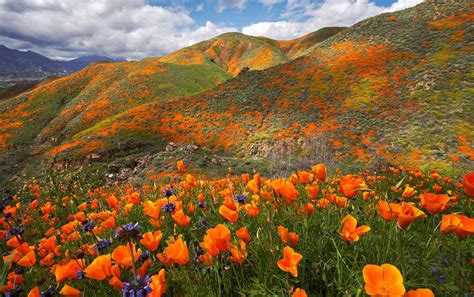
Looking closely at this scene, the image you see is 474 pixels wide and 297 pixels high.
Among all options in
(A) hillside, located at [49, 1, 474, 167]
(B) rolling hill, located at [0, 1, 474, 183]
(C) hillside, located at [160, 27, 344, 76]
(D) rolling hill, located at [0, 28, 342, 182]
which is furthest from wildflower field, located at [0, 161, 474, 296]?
(C) hillside, located at [160, 27, 344, 76]

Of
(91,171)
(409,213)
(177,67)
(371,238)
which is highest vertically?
(177,67)

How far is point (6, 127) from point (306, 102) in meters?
45.2

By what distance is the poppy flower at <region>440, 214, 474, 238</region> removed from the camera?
125 centimetres

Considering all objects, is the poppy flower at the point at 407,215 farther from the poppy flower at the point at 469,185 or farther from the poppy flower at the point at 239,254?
the poppy flower at the point at 239,254

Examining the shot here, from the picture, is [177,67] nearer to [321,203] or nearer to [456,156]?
[456,156]

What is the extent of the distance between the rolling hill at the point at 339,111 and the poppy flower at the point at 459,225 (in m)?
11.3

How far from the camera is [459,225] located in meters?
1.28

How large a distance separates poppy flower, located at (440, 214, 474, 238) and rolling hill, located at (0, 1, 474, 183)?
37.1 ft

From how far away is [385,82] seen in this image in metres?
22.3

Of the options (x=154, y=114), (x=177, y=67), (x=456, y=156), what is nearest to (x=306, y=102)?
(x=456, y=156)

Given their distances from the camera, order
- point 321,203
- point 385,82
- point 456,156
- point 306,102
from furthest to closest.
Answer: point 306,102
point 385,82
point 456,156
point 321,203

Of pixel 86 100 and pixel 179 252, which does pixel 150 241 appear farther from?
pixel 86 100

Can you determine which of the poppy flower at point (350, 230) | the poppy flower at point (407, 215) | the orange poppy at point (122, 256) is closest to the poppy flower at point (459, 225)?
the poppy flower at point (407, 215)

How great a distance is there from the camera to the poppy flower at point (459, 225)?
125cm
